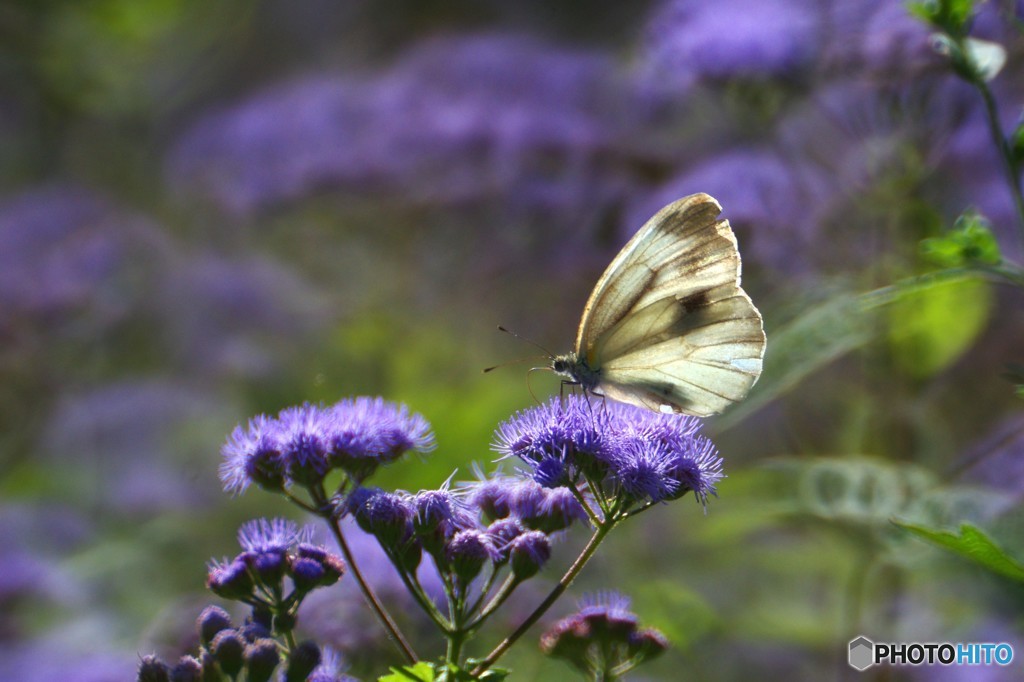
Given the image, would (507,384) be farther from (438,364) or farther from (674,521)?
(674,521)

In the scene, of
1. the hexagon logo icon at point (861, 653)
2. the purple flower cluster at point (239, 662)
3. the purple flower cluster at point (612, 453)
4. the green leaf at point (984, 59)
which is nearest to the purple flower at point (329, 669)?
the purple flower cluster at point (239, 662)

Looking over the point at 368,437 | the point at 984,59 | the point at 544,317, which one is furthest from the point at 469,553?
the point at 544,317

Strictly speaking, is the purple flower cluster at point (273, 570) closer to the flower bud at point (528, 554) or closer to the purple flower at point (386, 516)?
the purple flower at point (386, 516)

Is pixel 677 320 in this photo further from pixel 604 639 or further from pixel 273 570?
pixel 273 570

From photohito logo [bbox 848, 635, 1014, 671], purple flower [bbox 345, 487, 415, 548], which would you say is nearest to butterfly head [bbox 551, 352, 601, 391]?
purple flower [bbox 345, 487, 415, 548]

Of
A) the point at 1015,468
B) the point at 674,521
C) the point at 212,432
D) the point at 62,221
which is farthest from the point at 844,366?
the point at 62,221
